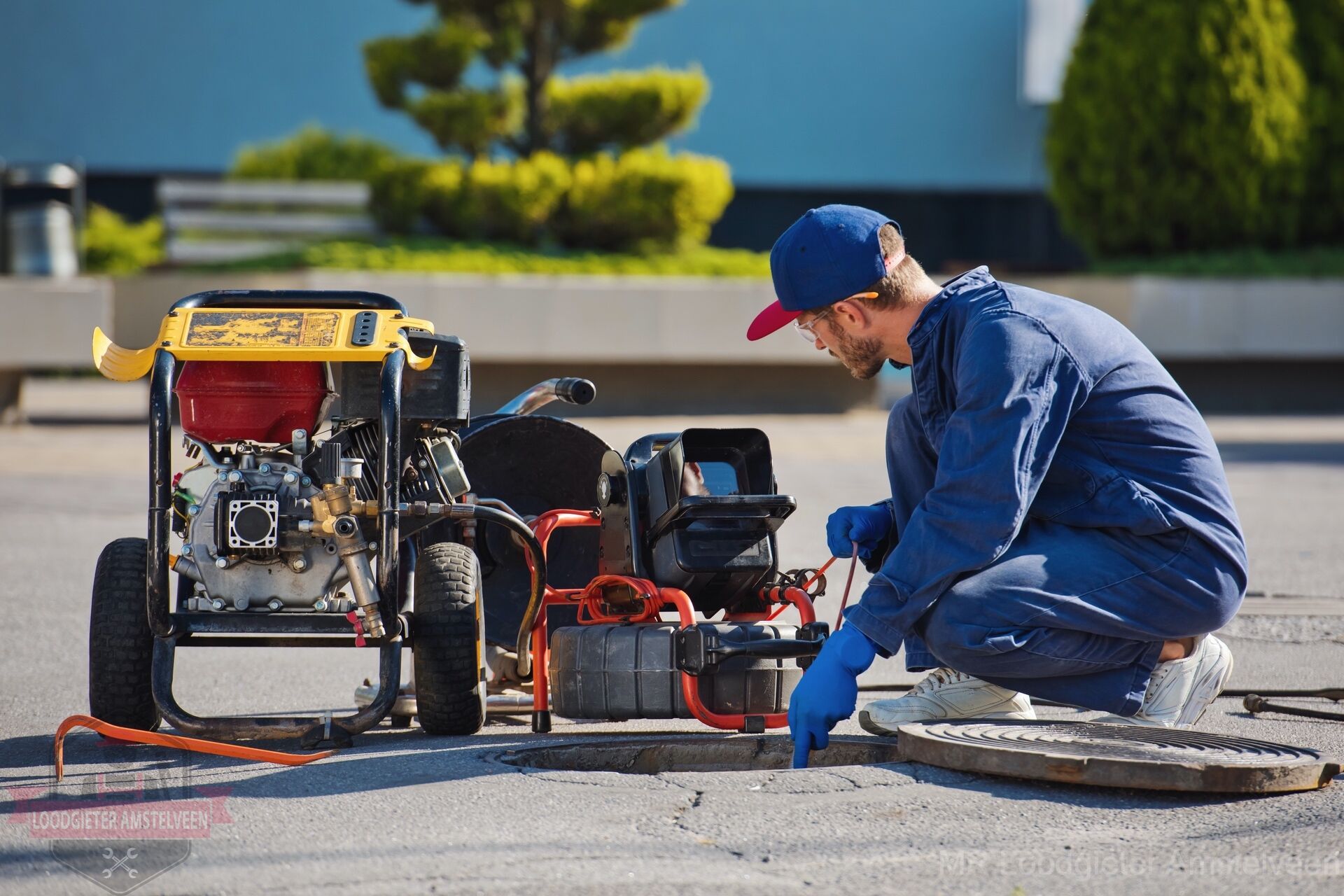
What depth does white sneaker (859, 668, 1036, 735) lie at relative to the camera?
377cm

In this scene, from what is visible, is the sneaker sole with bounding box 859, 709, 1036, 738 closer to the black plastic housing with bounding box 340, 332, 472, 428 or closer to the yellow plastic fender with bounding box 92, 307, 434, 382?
the black plastic housing with bounding box 340, 332, 472, 428

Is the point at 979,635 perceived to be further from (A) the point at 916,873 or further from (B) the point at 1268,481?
(B) the point at 1268,481

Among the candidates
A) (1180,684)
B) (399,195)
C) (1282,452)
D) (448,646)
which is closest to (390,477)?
(448,646)

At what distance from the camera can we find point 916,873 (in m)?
2.61

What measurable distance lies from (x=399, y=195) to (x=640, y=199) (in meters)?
2.54

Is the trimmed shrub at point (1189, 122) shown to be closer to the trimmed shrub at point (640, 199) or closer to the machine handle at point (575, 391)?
the trimmed shrub at point (640, 199)

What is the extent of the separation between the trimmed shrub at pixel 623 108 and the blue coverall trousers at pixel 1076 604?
13121mm

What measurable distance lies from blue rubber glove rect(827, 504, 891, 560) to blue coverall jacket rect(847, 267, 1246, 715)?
53 centimetres

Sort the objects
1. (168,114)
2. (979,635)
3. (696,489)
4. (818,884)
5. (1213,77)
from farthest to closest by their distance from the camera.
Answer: (168,114), (1213,77), (696,489), (979,635), (818,884)

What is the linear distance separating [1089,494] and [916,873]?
1153mm

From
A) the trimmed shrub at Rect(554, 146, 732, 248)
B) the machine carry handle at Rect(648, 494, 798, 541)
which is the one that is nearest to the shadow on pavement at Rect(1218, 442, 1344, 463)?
the trimmed shrub at Rect(554, 146, 732, 248)

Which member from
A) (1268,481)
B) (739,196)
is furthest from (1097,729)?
(739,196)

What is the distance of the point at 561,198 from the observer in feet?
51.9

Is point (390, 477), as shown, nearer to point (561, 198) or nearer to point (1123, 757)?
point (1123, 757)
